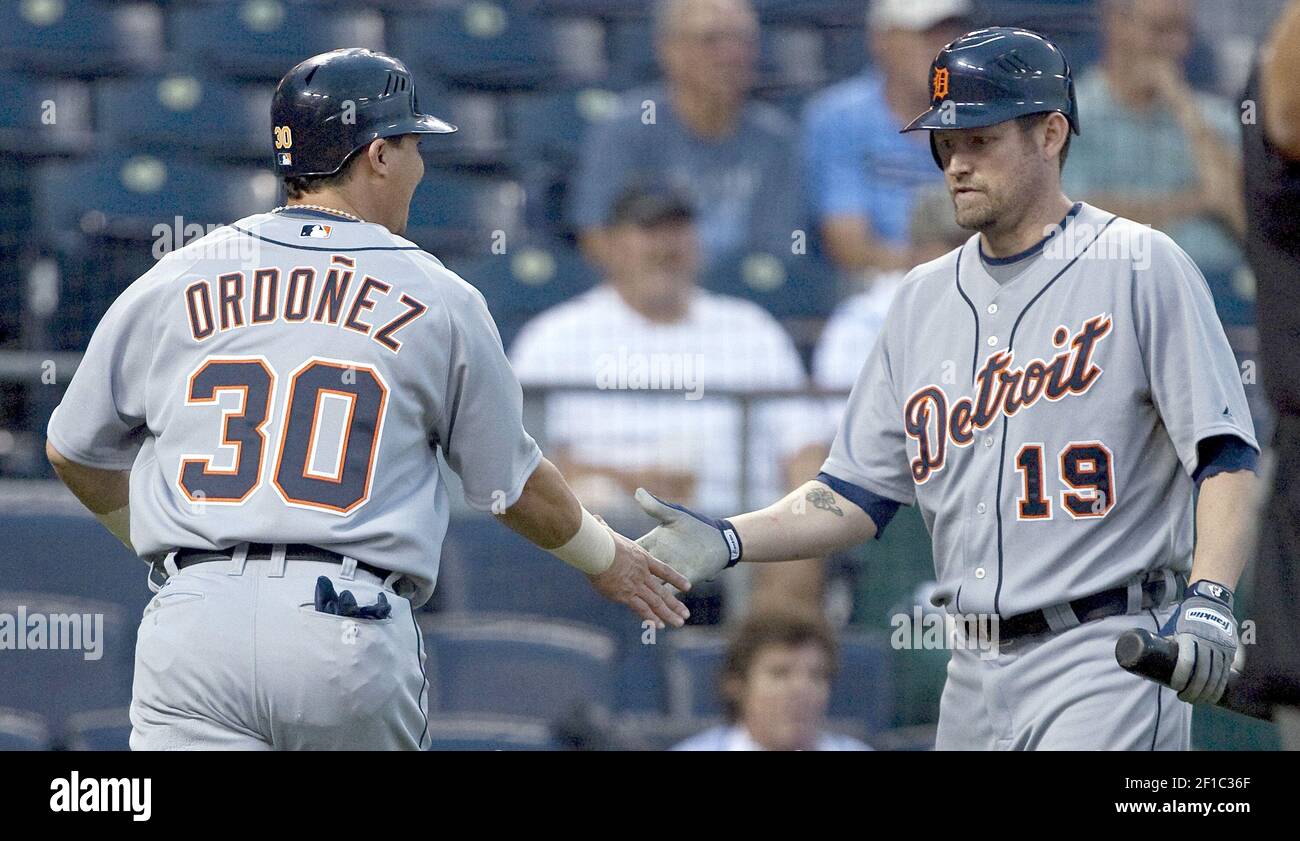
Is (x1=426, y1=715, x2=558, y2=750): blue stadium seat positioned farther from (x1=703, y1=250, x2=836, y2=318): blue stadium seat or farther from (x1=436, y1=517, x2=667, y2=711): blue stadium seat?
(x1=703, y1=250, x2=836, y2=318): blue stadium seat

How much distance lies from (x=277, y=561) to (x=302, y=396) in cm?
27

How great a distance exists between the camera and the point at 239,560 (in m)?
2.93

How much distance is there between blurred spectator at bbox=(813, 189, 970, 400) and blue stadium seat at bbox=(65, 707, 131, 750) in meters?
2.34

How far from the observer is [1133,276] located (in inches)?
125

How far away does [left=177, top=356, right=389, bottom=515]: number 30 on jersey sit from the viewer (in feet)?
9.63

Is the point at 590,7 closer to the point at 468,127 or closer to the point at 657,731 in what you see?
the point at 468,127

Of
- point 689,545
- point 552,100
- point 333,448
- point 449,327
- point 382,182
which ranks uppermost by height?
point 552,100

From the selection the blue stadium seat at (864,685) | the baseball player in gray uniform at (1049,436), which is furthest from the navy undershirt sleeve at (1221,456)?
the blue stadium seat at (864,685)

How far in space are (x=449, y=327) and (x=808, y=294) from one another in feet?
11.2

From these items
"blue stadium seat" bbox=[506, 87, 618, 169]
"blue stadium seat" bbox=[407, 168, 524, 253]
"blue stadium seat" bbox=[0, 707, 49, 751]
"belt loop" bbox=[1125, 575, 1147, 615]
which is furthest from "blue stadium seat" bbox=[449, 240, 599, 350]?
"belt loop" bbox=[1125, 575, 1147, 615]

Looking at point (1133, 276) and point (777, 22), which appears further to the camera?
point (777, 22)

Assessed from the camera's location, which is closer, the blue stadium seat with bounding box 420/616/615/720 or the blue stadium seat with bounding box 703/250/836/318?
the blue stadium seat with bounding box 420/616/615/720
